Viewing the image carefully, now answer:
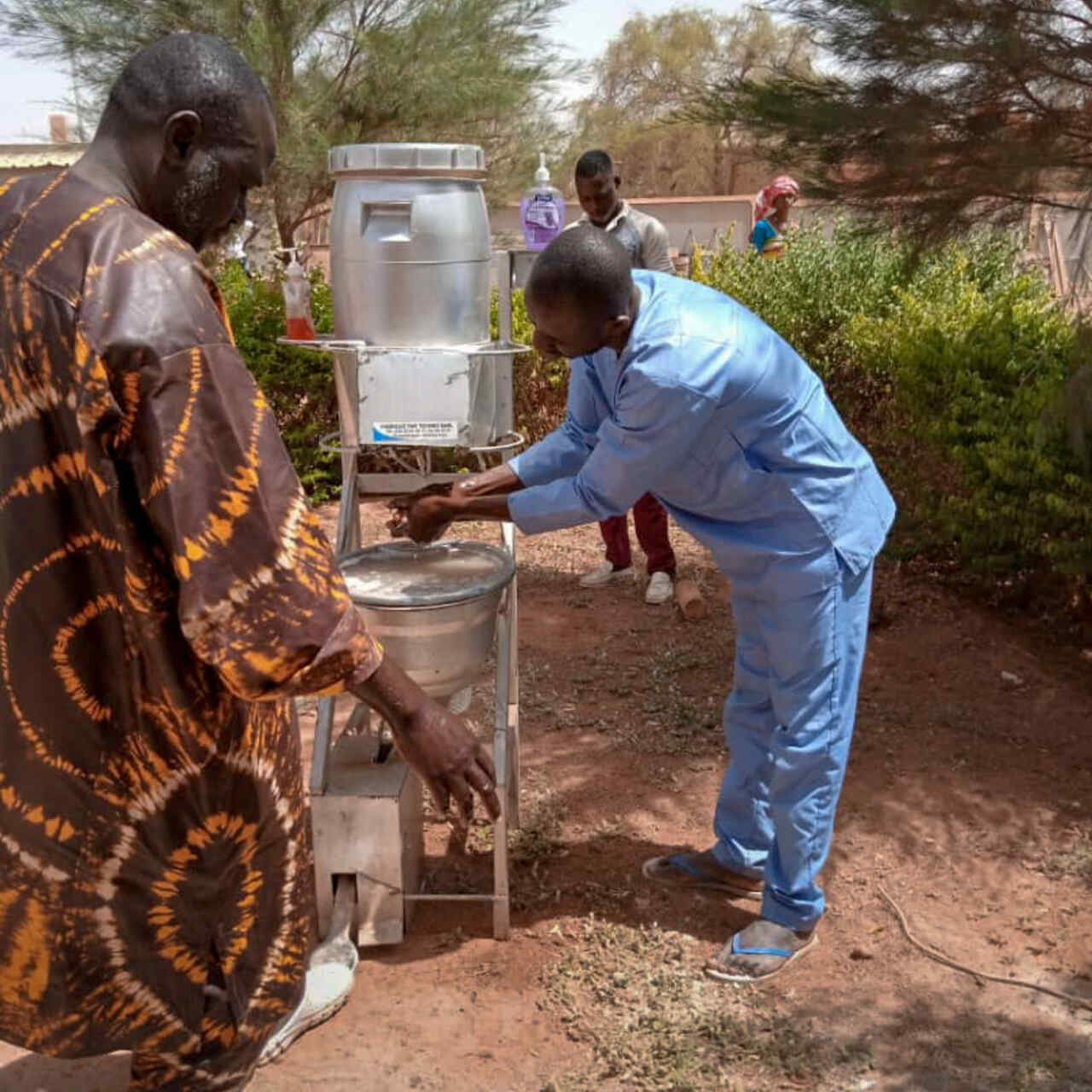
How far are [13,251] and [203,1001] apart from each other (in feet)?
3.67

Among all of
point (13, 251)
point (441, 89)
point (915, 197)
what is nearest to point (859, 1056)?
point (13, 251)

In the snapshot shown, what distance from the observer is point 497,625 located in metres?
3.17

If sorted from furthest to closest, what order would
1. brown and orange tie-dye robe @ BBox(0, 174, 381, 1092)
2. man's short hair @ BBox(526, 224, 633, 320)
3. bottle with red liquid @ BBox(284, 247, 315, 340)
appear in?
bottle with red liquid @ BBox(284, 247, 315, 340) < man's short hair @ BBox(526, 224, 633, 320) < brown and orange tie-dye robe @ BBox(0, 174, 381, 1092)

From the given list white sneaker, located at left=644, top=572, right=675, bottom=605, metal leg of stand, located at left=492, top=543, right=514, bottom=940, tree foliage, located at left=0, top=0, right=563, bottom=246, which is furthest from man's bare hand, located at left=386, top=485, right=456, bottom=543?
tree foliage, located at left=0, top=0, right=563, bottom=246

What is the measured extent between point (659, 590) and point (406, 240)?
3.05m

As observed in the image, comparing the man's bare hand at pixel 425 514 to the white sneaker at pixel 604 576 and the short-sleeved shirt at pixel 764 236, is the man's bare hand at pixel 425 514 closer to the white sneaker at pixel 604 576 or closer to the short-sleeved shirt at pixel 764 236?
the white sneaker at pixel 604 576

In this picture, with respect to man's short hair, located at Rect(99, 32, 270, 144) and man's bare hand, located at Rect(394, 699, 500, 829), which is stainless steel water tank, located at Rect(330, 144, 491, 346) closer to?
man's short hair, located at Rect(99, 32, 270, 144)

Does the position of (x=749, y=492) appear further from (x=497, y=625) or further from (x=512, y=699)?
(x=512, y=699)

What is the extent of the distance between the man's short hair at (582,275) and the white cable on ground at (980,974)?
6.06 feet

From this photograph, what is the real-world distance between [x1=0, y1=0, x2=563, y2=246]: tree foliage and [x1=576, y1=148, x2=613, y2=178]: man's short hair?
5397 millimetres

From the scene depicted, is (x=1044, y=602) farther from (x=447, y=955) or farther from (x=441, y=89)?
(x=441, y=89)

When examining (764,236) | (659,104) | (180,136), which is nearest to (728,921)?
(180,136)

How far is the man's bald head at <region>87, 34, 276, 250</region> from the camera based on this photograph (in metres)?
1.53

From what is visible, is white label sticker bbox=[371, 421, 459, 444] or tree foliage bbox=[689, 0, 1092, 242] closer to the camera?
white label sticker bbox=[371, 421, 459, 444]
